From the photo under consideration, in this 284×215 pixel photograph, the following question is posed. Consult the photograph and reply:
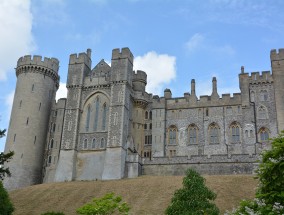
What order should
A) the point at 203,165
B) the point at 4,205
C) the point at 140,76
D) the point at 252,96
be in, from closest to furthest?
the point at 4,205, the point at 203,165, the point at 252,96, the point at 140,76

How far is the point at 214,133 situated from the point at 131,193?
58.1 feet

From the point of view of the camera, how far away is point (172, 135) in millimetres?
51875

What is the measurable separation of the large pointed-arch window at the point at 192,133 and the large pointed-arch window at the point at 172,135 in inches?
73.7

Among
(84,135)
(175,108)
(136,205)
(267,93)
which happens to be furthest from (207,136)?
(136,205)

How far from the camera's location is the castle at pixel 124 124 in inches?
1870

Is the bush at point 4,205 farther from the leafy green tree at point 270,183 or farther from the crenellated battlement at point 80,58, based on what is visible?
the crenellated battlement at point 80,58

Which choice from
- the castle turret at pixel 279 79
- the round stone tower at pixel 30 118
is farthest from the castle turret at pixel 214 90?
the round stone tower at pixel 30 118

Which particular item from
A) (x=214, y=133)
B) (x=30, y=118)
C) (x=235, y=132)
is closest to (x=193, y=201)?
(x=235, y=132)

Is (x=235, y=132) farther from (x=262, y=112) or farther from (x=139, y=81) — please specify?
(x=139, y=81)

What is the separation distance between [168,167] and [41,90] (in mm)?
21633

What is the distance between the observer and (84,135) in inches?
1997

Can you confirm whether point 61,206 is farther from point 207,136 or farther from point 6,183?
point 207,136

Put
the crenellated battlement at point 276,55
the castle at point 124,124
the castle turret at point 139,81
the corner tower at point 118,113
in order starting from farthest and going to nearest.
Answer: the castle turret at point 139,81
the crenellated battlement at point 276,55
the castle at point 124,124
the corner tower at point 118,113

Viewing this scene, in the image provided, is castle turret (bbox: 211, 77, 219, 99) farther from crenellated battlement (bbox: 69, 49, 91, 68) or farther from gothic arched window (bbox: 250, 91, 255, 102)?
crenellated battlement (bbox: 69, 49, 91, 68)
